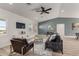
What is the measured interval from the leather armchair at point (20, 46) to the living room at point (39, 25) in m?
0.03

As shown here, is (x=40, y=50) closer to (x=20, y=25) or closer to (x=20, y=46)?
(x=20, y=46)

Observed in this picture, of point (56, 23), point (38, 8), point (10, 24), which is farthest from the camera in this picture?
point (56, 23)

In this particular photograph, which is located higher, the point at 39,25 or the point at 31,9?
the point at 31,9

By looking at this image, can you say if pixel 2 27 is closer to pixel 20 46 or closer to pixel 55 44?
pixel 20 46

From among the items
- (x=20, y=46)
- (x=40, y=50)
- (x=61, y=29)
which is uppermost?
(x=61, y=29)

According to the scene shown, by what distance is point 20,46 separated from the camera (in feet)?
9.64

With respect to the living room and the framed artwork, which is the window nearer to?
the living room

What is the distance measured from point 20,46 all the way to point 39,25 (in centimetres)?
79

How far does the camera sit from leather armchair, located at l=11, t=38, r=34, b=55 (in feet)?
9.54

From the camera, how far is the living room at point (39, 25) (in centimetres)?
286

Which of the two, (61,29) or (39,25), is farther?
(39,25)

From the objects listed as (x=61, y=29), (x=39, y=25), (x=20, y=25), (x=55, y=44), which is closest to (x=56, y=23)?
(x=61, y=29)

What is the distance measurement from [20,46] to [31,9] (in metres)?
1.04

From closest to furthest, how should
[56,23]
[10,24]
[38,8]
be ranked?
1. [38,8]
2. [10,24]
3. [56,23]
